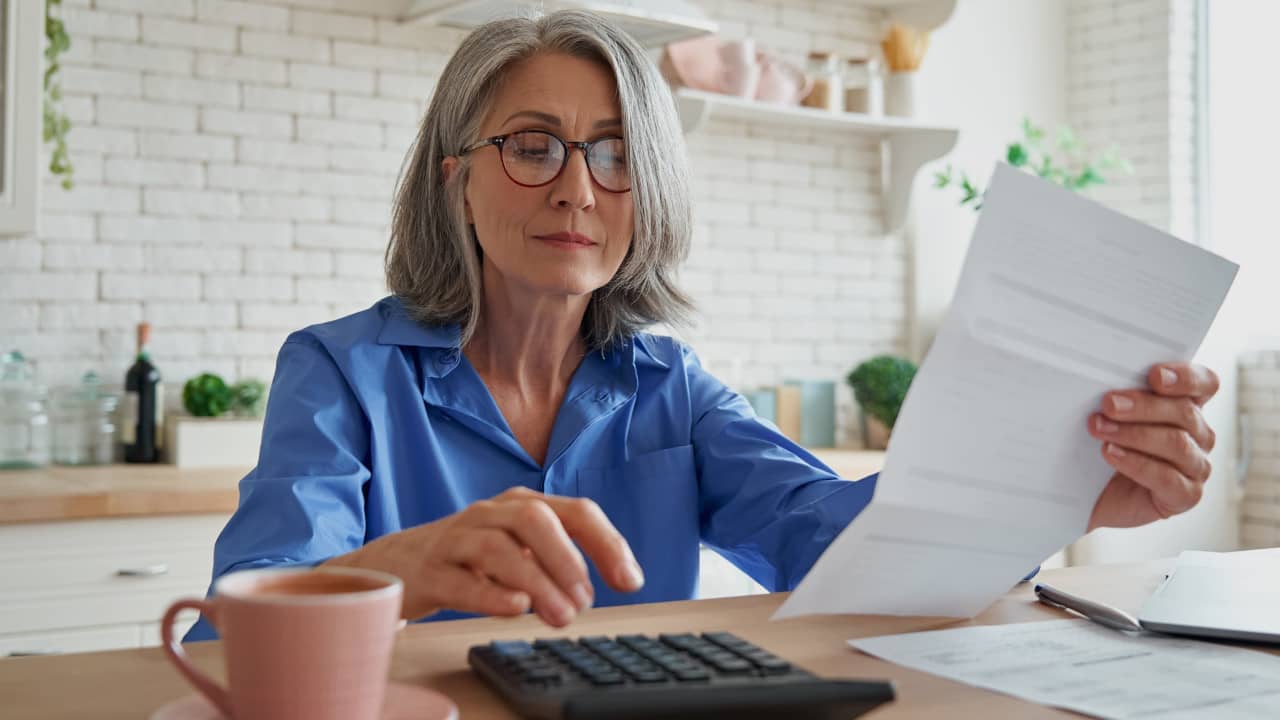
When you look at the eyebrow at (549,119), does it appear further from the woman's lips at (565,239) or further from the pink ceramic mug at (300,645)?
the pink ceramic mug at (300,645)

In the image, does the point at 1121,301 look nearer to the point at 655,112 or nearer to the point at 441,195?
the point at 655,112

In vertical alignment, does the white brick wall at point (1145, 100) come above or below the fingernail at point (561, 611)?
above

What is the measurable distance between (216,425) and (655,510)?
1707 millimetres

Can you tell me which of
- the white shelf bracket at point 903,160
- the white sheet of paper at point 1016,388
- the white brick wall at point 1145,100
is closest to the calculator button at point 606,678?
the white sheet of paper at point 1016,388

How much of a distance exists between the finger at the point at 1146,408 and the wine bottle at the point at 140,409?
259 cm

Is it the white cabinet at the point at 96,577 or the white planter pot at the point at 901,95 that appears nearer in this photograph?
the white cabinet at the point at 96,577

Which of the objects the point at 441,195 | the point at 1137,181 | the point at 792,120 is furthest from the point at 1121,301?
the point at 1137,181

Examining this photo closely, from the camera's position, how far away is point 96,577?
100 inches

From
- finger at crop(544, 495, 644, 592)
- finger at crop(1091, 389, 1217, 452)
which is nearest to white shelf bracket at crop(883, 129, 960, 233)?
finger at crop(1091, 389, 1217, 452)

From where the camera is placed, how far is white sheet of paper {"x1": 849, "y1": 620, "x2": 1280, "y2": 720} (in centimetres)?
87

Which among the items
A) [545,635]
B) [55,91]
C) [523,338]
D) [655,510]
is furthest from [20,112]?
[545,635]

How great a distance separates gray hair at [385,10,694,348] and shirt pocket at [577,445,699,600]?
22cm

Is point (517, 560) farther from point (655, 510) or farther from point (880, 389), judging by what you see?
point (880, 389)

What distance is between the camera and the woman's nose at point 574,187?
1615 millimetres
